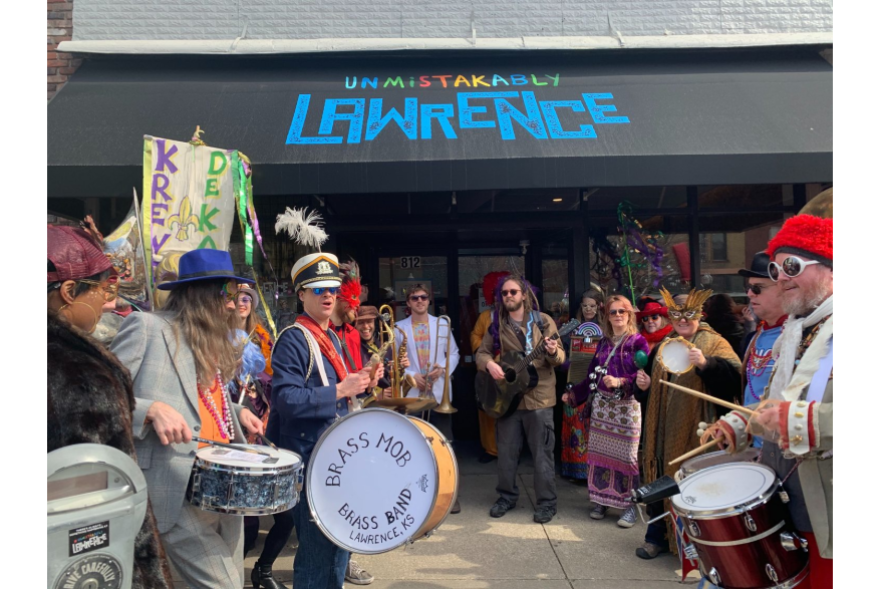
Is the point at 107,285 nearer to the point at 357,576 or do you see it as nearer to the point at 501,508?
the point at 357,576

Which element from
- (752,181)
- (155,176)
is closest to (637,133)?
(752,181)

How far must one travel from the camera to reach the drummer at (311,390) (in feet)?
10.1

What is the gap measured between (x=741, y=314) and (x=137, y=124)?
18.3 feet

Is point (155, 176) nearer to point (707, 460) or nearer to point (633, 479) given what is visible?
point (707, 460)

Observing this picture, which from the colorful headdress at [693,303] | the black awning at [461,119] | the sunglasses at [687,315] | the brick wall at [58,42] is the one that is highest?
the brick wall at [58,42]

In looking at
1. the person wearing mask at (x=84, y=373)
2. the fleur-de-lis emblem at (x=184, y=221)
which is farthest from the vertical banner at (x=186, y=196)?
the person wearing mask at (x=84, y=373)

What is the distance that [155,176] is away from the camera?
444cm

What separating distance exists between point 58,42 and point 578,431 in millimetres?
6883

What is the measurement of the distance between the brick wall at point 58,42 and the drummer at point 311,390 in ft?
16.7

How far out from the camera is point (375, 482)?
9.66 ft

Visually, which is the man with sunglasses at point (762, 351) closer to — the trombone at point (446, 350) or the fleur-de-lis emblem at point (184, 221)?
the trombone at point (446, 350)

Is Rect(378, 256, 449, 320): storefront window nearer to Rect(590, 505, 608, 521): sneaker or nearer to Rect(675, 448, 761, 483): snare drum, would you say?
Rect(590, 505, 608, 521): sneaker

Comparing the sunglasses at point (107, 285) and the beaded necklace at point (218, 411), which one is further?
the beaded necklace at point (218, 411)

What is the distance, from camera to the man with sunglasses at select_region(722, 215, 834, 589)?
2.25 meters
